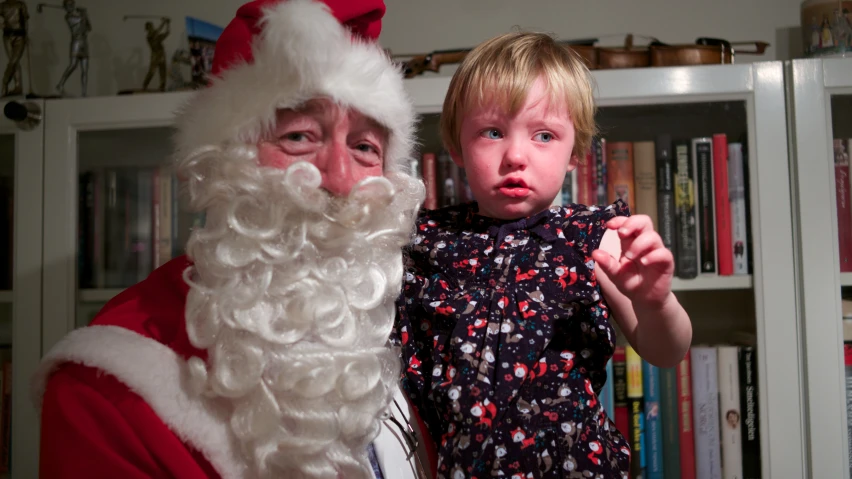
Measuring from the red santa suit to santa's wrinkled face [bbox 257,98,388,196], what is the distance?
0.24 meters

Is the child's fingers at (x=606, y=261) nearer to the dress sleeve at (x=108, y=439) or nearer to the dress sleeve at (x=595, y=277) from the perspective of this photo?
the dress sleeve at (x=595, y=277)

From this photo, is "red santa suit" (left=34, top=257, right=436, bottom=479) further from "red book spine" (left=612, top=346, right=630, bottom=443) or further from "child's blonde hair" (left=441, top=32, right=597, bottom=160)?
"red book spine" (left=612, top=346, right=630, bottom=443)

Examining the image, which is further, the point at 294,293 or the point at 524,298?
the point at 524,298

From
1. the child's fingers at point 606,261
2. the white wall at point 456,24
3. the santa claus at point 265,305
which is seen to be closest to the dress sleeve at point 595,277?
the child's fingers at point 606,261

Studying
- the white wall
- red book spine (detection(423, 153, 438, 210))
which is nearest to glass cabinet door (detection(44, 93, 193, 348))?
the white wall

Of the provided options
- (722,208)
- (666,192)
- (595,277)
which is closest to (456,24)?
(666,192)

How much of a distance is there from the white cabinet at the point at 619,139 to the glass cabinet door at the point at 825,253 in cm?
2

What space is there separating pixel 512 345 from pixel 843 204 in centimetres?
89

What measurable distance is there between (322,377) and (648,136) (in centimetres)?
96

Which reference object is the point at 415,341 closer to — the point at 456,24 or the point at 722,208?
the point at 722,208

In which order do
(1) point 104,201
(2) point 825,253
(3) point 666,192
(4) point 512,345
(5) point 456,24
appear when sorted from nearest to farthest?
(4) point 512,345 < (2) point 825,253 < (3) point 666,192 < (1) point 104,201 < (5) point 456,24

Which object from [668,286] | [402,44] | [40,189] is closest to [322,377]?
[668,286]

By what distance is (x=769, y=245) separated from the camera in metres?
1.29

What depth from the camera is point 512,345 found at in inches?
32.2
